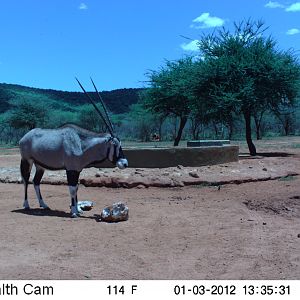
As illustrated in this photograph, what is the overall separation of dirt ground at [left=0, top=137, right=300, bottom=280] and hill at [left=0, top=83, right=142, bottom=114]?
7243cm

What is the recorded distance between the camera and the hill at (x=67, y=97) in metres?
84.6

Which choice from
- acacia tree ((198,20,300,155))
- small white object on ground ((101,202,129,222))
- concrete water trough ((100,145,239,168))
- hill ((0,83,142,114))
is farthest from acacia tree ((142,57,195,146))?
hill ((0,83,142,114))

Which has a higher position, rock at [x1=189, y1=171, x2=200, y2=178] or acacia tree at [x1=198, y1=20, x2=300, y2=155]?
acacia tree at [x1=198, y1=20, x2=300, y2=155]

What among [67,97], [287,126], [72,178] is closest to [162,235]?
[72,178]

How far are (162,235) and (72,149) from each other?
2610 millimetres

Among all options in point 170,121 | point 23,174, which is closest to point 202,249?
point 23,174

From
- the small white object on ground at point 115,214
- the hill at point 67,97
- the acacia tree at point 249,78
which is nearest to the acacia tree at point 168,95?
the acacia tree at point 249,78

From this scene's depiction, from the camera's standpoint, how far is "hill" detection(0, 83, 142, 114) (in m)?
84.6

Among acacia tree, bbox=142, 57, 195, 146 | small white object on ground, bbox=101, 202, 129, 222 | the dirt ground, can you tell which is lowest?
the dirt ground

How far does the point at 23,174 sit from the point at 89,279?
4891mm

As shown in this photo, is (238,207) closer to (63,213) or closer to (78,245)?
(63,213)

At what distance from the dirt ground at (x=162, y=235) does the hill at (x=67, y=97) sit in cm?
7243

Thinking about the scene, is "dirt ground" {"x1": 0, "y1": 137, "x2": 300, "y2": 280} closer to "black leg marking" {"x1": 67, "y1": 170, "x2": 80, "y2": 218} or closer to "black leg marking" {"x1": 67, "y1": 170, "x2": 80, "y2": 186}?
"black leg marking" {"x1": 67, "y1": 170, "x2": 80, "y2": 218}

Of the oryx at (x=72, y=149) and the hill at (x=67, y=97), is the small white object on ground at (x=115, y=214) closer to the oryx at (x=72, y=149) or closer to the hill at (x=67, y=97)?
the oryx at (x=72, y=149)
